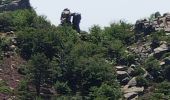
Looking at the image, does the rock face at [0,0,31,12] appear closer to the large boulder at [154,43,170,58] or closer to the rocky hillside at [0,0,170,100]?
the rocky hillside at [0,0,170,100]

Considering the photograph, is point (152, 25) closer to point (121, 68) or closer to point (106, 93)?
point (121, 68)

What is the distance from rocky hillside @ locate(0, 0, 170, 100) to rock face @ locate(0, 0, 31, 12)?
73.7 feet

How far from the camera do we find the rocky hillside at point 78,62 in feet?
374

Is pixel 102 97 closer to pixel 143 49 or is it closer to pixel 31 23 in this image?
pixel 143 49

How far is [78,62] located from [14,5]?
62.5 meters

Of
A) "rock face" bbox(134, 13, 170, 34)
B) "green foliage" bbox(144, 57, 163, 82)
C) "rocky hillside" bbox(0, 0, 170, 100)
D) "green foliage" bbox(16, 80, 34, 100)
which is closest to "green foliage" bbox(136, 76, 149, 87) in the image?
"rocky hillside" bbox(0, 0, 170, 100)

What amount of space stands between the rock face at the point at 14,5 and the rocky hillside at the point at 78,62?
22458mm

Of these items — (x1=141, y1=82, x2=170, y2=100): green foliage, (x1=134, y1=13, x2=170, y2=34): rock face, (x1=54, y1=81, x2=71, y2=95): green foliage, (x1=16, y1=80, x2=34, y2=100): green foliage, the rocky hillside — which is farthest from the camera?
(x1=134, y1=13, x2=170, y2=34): rock face

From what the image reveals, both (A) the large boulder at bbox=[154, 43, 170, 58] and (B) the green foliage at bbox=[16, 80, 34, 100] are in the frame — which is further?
(A) the large boulder at bbox=[154, 43, 170, 58]

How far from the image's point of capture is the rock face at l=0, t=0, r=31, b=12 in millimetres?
178125

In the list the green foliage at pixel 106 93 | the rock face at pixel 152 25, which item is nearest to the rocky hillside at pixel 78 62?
the green foliage at pixel 106 93

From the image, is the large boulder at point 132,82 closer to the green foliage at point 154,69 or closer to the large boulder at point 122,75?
the large boulder at point 122,75

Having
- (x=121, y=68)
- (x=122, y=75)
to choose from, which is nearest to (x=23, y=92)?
(x=122, y=75)

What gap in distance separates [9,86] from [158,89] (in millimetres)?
29840
